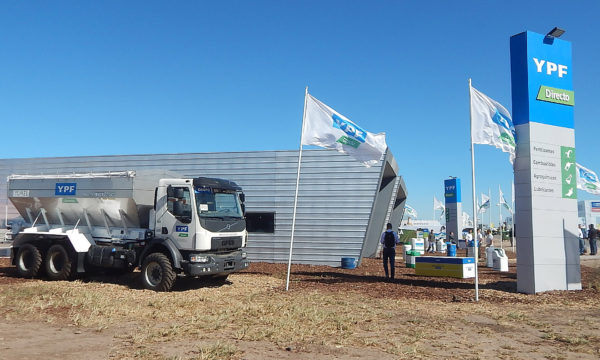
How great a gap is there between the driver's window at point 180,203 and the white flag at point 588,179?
1341 centimetres

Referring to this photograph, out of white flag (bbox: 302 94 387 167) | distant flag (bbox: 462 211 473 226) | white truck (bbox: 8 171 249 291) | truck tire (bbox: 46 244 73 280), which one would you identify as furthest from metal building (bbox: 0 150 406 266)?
distant flag (bbox: 462 211 473 226)

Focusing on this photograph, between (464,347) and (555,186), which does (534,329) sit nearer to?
(464,347)

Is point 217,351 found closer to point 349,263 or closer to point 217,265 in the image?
point 217,265

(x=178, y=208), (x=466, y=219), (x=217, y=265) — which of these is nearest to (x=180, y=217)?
(x=178, y=208)

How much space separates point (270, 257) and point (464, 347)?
1377 cm

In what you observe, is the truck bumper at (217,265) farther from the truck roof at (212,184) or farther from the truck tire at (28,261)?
the truck tire at (28,261)

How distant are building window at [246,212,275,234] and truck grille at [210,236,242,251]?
23.2ft

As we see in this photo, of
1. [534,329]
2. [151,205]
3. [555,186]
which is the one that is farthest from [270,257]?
[534,329]

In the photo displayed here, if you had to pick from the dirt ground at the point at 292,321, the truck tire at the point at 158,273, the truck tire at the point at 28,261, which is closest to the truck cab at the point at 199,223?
the truck tire at the point at 158,273

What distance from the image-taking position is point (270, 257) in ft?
66.4

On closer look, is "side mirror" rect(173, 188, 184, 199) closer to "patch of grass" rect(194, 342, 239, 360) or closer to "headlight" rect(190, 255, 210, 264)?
"headlight" rect(190, 255, 210, 264)

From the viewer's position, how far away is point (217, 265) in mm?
12234

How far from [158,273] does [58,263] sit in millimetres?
4096

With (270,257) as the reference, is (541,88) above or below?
above
